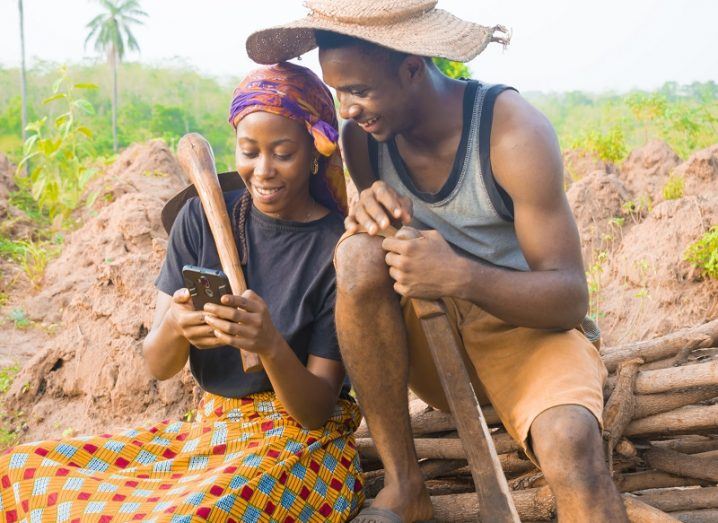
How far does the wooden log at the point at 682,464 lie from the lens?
8.78 feet

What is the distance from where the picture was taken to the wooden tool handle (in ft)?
8.30

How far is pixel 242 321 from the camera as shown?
222 cm

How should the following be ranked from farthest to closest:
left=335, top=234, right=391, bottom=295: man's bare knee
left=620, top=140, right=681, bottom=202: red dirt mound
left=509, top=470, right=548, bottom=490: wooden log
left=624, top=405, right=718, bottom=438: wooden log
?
left=620, top=140, right=681, bottom=202: red dirt mound
left=509, top=470, right=548, bottom=490: wooden log
left=624, top=405, right=718, bottom=438: wooden log
left=335, top=234, right=391, bottom=295: man's bare knee

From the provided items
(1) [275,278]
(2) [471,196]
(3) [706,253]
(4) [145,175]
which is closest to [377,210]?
(2) [471,196]

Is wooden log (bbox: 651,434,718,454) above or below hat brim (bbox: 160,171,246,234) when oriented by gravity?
below

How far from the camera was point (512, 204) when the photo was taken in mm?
2516

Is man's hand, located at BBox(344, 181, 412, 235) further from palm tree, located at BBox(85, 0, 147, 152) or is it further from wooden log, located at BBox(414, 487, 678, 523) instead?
palm tree, located at BBox(85, 0, 147, 152)

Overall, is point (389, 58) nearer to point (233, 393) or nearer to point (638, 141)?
point (233, 393)

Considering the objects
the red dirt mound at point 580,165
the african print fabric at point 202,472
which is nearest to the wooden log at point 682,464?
the african print fabric at point 202,472

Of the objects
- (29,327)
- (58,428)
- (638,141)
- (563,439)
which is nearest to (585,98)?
(638,141)

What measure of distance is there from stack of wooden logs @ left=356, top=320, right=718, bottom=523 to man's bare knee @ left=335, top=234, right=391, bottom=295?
29.3 inches

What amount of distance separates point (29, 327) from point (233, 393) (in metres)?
3.65

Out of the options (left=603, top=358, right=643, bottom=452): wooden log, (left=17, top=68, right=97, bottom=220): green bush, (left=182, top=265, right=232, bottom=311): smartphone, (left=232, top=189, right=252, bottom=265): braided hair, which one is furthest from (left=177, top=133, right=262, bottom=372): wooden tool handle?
(left=17, top=68, right=97, bottom=220): green bush

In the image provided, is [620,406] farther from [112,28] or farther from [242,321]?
[112,28]
